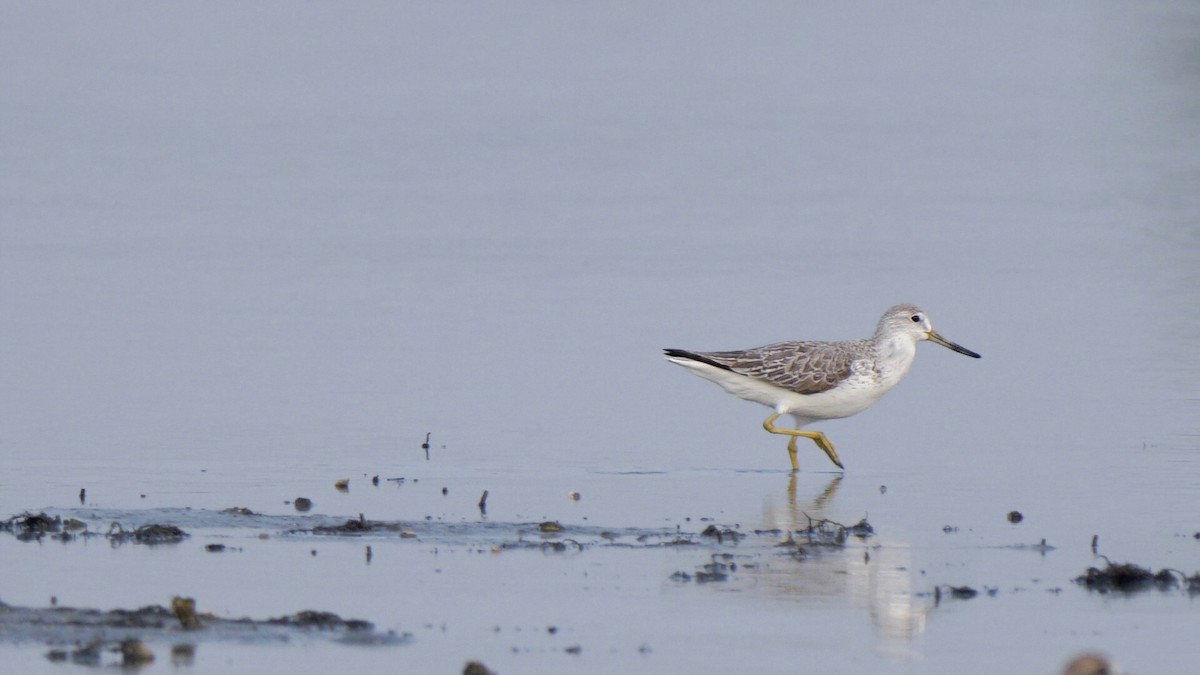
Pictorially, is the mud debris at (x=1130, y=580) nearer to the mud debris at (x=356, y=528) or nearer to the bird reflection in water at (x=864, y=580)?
the bird reflection in water at (x=864, y=580)

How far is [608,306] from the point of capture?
15.0 meters

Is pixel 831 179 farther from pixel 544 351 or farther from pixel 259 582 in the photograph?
pixel 259 582

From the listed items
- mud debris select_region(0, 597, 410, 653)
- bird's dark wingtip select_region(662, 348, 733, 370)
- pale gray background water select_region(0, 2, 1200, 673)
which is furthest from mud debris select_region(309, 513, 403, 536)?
bird's dark wingtip select_region(662, 348, 733, 370)

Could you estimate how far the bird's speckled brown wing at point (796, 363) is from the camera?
12047mm

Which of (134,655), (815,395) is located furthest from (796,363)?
(134,655)

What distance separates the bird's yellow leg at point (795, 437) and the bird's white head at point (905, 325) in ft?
3.18

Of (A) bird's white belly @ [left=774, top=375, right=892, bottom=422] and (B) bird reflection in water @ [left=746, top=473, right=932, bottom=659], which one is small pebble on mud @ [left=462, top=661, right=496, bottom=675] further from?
(A) bird's white belly @ [left=774, top=375, right=892, bottom=422]

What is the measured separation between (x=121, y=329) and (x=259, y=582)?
642cm

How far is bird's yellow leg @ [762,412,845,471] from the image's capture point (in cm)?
1133

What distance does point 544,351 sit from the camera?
13469mm

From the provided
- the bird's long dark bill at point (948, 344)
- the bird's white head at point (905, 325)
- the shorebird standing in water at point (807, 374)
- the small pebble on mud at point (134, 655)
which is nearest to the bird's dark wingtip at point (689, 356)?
the shorebird standing in water at point (807, 374)

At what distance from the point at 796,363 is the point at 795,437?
24.0 inches

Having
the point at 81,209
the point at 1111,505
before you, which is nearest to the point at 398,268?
the point at 81,209

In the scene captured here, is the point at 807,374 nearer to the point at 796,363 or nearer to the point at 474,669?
the point at 796,363
